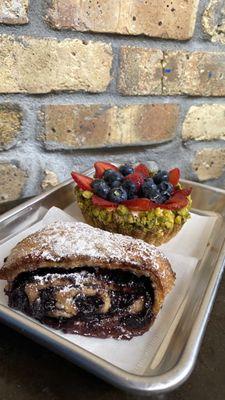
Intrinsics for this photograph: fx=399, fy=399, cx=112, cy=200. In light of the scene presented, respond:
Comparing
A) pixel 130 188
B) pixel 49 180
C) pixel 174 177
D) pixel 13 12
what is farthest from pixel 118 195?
pixel 13 12

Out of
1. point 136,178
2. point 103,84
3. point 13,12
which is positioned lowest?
point 136,178

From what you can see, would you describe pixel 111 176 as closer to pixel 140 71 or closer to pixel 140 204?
pixel 140 204

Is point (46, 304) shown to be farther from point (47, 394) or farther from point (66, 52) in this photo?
point (66, 52)

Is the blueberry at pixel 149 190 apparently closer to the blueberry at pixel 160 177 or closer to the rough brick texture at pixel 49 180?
the blueberry at pixel 160 177

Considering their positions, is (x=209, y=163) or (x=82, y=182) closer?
(x=82, y=182)

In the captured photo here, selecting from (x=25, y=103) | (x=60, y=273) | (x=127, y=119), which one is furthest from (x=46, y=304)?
(x=127, y=119)

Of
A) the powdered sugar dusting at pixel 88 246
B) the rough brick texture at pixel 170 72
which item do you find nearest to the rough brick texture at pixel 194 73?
the rough brick texture at pixel 170 72
